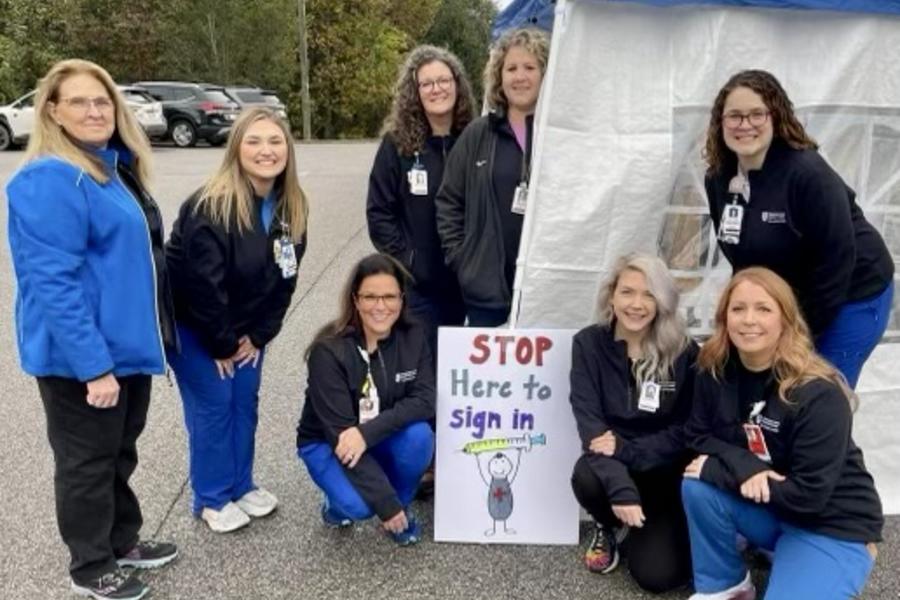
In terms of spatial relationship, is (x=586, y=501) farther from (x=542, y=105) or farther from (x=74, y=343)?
(x=74, y=343)

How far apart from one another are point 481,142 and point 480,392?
974 mm

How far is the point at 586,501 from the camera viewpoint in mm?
3037

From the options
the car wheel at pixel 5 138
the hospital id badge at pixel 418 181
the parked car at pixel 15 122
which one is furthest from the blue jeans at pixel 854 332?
the car wheel at pixel 5 138

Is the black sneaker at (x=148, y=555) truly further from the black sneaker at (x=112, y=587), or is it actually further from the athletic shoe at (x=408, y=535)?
the athletic shoe at (x=408, y=535)

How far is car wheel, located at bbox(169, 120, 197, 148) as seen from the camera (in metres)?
22.7

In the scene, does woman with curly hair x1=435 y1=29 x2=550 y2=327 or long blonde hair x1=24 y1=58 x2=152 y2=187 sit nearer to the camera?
long blonde hair x1=24 y1=58 x2=152 y2=187

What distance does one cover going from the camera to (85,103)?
254 cm

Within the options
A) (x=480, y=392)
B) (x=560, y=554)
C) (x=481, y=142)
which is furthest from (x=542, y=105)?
(x=560, y=554)

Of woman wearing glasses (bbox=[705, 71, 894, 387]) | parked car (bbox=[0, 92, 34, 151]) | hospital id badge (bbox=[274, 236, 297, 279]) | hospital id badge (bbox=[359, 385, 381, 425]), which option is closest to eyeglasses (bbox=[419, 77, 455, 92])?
hospital id badge (bbox=[274, 236, 297, 279])

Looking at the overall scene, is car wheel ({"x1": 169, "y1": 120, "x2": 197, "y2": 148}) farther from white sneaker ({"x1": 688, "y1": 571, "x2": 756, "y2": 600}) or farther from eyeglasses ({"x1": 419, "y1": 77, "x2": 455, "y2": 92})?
white sneaker ({"x1": 688, "y1": 571, "x2": 756, "y2": 600})

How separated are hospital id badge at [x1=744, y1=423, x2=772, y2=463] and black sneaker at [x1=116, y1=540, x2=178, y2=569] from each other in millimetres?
2095

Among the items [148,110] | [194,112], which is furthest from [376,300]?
[194,112]

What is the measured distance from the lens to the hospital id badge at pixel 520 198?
3330mm

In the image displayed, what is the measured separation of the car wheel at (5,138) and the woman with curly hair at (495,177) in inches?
776
